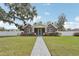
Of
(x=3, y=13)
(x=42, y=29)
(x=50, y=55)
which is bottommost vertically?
(x=50, y=55)

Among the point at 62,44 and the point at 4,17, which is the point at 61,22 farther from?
the point at 4,17

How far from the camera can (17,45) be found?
8.24m

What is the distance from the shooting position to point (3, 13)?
895 cm

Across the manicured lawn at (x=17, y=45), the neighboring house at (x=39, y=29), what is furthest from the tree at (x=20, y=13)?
the manicured lawn at (x=17, y=45)

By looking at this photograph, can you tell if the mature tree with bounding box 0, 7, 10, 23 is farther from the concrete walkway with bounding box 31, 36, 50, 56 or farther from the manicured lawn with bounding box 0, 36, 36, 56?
the concrete walkway with bounding box 31, 36, 50, 56

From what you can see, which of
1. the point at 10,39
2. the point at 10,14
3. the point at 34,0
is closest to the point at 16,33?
the point at 10,39

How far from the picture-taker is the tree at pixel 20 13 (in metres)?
8.43

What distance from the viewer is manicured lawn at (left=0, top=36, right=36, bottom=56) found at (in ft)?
24.7

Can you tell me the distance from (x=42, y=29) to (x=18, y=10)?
124 centimetres

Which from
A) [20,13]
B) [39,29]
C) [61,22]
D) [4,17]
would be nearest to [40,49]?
[39,29]

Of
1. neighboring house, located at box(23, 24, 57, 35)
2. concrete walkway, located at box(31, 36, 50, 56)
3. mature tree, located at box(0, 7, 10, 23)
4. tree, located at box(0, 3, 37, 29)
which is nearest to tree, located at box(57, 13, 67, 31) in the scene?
neighboring house, located at box(23, 24, 57, 35)

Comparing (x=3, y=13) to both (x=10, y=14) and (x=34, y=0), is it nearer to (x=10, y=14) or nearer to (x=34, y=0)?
(x=10, y=14)

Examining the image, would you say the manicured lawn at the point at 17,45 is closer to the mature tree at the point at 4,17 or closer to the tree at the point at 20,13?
the tree at the point at 20,13

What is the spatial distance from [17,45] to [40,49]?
91cm
